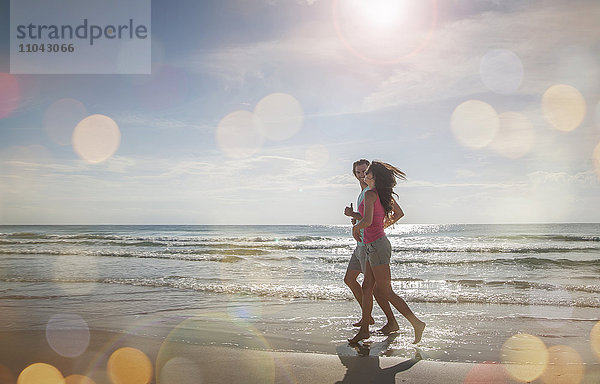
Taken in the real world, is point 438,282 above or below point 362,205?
below

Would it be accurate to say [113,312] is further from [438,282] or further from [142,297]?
[438,282]

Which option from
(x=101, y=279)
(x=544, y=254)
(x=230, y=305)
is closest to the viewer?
(x=230, y=305)

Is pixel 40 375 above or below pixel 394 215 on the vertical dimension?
below

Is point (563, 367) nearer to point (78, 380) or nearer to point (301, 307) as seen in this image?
point (301, 307)

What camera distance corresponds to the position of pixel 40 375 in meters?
3.68

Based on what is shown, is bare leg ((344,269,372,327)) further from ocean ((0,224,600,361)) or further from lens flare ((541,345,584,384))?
lens flare ((541,345,584,384))

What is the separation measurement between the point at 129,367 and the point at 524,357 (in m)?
3.96

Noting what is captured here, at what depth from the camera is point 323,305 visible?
767cm

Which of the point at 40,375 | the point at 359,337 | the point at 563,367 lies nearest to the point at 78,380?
→ the point at 40,375

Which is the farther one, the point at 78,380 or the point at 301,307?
the point at 301,307

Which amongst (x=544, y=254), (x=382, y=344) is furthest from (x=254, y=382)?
(x=544, y=254)

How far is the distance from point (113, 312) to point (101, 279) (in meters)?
4.68

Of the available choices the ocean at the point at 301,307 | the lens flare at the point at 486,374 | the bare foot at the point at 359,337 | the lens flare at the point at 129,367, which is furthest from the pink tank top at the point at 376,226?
the lens flare at the point at 129,367

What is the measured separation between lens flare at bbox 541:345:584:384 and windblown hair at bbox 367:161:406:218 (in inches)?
88.5
